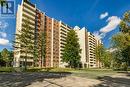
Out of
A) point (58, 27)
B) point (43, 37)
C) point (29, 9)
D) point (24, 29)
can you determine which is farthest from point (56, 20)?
point (24, 29)

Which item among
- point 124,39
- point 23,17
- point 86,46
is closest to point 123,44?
point 124,39

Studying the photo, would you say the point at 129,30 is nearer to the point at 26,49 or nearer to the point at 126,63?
the point at 126,63

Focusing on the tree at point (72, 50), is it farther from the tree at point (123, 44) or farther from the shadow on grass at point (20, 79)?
the shadow on grass at point (20, 79)

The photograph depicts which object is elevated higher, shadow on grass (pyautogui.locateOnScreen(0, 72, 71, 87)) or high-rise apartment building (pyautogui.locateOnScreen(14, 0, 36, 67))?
high-rise apartment building (pyautogui.locateOnScreen(14, 0, 36, 67))

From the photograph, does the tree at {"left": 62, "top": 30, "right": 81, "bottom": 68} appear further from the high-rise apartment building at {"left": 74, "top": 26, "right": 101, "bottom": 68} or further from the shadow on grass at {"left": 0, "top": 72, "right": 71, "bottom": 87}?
the high-rise apartment building at {"left": 74, "top": 26, "right": 101, "bottom": 68}

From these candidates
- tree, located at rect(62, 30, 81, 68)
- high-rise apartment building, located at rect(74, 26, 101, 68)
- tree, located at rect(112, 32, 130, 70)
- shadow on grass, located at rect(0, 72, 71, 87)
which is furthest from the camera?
high-rise apartment building, located at rect(74, 26, 101, 68)

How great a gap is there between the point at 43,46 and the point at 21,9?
38631 millimetres

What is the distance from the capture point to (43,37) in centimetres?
7806

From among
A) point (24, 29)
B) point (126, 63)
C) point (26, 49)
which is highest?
point (24, 29)

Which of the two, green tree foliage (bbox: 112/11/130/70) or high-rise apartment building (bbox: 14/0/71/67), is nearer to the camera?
green tree foliage (bbox: 112/11/130/70)

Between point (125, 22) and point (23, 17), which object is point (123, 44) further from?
point (23, 17)

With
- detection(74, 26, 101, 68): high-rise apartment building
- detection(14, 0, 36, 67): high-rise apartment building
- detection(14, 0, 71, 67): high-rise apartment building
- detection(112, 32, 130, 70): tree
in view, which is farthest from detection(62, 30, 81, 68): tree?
detection(74, 26, 101, 68): high-rise apartment building

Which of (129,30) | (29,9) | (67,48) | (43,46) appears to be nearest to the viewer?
(129,30)

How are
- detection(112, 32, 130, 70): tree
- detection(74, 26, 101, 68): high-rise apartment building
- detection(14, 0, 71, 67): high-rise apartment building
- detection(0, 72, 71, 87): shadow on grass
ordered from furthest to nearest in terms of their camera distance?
detection(74, 26, 101, 68): high-rise apartment building, detection(14, 0, 71, 67): high-rise apartment building, detection(112, 32, 130, 70): tree, detection(0, 72, 71, 87): shadow on grass
